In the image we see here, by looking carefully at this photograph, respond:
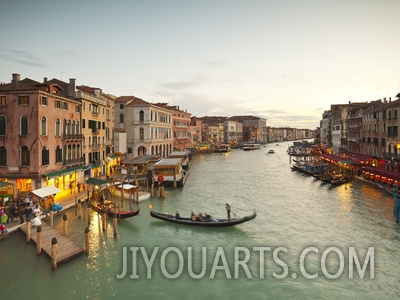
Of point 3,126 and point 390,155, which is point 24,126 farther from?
point 390,155

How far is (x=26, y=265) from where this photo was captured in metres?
13.7

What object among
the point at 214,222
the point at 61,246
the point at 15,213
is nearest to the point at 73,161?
the point at 15,213

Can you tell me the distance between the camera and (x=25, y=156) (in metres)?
22.1

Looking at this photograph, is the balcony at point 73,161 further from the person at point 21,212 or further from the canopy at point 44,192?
the person at point 21,212

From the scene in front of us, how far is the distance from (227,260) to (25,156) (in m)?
17.1

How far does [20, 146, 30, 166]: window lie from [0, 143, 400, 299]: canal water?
196 inches

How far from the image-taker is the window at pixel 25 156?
22062 millimetres

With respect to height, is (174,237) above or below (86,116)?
below

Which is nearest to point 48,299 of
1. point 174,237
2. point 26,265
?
point 26,265

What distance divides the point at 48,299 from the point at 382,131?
132 ft

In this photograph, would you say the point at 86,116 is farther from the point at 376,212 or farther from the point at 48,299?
the point at 376,212

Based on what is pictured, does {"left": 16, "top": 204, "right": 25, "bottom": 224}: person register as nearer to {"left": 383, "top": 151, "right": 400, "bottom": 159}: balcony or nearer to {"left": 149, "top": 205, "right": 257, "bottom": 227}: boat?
{"left": 149, "top": 205, "right": 257, "bottom": 227}: boat

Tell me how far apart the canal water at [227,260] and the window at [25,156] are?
4974 mm

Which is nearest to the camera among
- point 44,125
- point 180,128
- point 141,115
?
point 44,125
